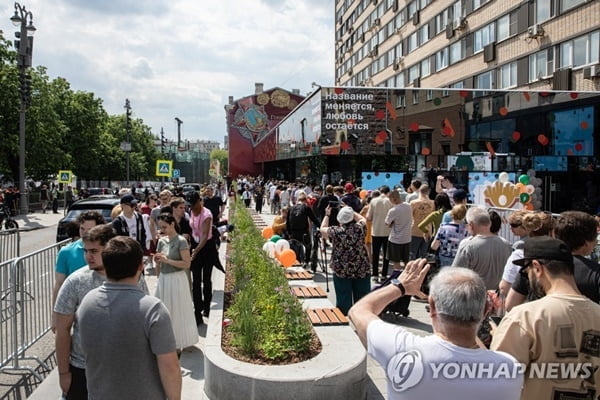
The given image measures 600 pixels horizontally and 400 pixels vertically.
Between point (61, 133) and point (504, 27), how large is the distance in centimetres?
3482

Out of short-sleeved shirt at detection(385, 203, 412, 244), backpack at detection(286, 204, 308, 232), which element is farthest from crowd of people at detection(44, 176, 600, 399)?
backpack at detection(286, 204, 308, 232)

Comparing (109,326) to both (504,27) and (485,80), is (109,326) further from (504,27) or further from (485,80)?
(485,80)

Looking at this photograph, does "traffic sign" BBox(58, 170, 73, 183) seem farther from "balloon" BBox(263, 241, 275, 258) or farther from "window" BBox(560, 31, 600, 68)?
"window" BBox(560, 31, 600, 68)

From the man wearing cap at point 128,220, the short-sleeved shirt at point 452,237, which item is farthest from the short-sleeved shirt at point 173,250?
the short-sleeved shirt at point 452,237

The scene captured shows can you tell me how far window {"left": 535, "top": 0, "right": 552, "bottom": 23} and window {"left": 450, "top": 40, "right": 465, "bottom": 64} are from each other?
29.5ft

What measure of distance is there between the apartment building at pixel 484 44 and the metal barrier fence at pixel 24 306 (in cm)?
2466

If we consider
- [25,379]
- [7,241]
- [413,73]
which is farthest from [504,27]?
[25,379]

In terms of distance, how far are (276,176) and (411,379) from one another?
46035 mm

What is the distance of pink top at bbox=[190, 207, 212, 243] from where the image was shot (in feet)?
25.3

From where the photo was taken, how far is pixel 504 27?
103 ft

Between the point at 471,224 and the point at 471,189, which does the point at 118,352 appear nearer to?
the point at 471,224

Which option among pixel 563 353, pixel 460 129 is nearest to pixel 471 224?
pixel 563 353

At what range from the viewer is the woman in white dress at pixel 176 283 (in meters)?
5.97

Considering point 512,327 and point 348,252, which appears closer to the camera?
point 512,327
